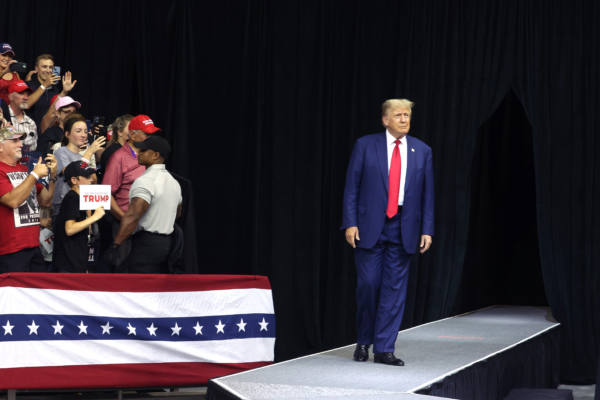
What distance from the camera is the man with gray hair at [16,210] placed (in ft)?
14.8

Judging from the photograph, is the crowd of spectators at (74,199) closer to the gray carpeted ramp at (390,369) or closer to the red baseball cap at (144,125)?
the red baseball cap at (144,125)

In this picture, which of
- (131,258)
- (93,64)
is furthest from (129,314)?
(93,64)

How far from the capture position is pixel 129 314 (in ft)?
14.7

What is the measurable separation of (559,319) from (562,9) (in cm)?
268

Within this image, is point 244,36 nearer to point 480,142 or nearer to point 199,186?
point 199,186

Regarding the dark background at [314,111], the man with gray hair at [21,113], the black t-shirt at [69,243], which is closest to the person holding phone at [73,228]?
the black t-shirt at [69,243]

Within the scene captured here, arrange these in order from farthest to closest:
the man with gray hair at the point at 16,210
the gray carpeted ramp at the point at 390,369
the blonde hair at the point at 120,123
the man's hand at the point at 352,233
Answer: the blonde hair at the point at 120,123, the man with gray hair at the point at 16,210, the man's hand at the point at 352,233, the gray carpeted ramp at the point at 390,369

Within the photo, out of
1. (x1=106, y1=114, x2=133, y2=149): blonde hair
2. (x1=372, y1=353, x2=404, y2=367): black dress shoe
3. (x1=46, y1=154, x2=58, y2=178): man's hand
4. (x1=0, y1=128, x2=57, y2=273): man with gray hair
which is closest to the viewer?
(x1=372, y1=353, x2=404, y2=367): black dress shoe

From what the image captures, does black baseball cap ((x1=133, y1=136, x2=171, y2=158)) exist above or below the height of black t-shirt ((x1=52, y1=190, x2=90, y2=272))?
above

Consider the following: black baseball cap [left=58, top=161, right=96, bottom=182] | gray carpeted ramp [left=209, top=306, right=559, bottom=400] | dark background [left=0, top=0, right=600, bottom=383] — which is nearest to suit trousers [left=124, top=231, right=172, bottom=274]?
black baseball cap [left=58, top=161, right=96, bottom=182]

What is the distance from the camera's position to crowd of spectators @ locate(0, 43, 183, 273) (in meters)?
4.56

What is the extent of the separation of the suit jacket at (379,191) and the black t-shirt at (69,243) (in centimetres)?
176

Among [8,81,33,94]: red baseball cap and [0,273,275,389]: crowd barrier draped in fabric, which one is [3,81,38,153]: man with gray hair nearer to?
[8,81,33,94]: red baseball cap

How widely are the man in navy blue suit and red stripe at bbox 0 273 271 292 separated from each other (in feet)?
3.38
